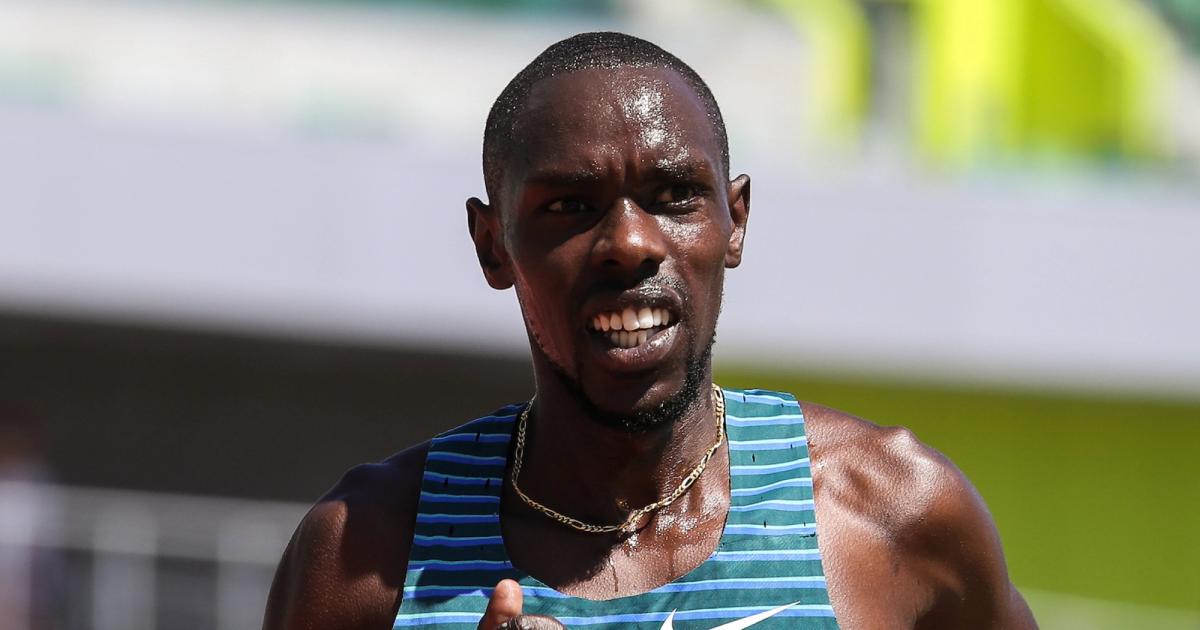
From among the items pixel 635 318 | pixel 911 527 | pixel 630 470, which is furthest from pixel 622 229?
pixel 911 527

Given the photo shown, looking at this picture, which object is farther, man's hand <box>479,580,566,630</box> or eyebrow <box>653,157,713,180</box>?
eyebrow <box>653,157,713,180</box>

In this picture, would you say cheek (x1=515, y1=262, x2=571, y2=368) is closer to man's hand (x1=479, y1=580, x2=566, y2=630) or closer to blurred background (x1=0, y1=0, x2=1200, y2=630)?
man's hand (x1=479, y1=580, x2=566, y2=630)

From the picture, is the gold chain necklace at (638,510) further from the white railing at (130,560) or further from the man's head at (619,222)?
the white railing at (130,560)

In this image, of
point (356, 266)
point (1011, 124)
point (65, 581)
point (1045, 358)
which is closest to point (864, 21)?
point (1011, 124)

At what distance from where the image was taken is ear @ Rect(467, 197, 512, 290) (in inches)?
119

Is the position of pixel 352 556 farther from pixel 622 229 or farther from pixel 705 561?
pixel 622 229

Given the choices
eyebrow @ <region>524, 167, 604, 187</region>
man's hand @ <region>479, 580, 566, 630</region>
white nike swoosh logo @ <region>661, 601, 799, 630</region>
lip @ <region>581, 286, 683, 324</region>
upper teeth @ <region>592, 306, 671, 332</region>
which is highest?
eyebrow @ <region>524, 167, 604, 187</region>

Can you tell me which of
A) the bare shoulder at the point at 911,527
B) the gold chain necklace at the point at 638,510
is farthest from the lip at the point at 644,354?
the bare shoulder at the point at 911,527

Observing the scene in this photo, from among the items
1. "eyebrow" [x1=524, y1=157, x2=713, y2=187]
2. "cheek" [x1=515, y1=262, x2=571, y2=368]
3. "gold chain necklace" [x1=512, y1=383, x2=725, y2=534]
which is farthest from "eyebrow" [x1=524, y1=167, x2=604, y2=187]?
"gold chain necklace" [x1=512, y1=383, x2=725, y2=534]

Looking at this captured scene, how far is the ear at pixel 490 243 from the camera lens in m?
3.03

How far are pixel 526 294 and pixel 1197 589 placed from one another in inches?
369

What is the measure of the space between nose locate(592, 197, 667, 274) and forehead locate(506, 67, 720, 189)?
6 centimetres

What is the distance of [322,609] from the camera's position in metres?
2.97

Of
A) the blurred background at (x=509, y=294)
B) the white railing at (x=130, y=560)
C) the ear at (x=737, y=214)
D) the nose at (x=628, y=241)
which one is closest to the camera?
the nose at (x=628, y=241)
